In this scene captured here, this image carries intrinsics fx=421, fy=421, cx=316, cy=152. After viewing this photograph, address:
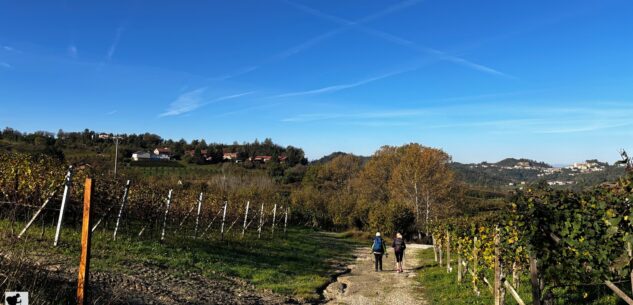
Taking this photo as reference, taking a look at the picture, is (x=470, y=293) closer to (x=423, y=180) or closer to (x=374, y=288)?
(x=374, y=288)

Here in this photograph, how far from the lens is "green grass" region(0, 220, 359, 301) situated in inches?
414

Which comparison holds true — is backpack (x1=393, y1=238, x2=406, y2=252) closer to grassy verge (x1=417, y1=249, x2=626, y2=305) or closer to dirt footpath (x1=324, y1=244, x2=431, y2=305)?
dirt footpath (x1=324, y1=244, x2=431, y2=305)

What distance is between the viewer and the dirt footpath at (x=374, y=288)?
11938mm

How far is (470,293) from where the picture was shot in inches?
461

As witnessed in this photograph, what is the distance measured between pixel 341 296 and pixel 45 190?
372 inches

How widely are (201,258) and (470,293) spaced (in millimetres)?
8516

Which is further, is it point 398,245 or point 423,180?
point 423,180

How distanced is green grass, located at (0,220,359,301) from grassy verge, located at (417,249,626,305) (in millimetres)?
3571

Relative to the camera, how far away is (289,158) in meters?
111

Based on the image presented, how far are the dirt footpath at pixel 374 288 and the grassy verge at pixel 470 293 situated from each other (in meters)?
0.47

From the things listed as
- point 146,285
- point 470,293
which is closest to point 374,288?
point 470,293

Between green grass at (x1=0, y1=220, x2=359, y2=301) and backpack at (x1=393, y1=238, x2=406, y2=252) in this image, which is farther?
backpack at (x1=393, y1=238, x2=406, y2=252)

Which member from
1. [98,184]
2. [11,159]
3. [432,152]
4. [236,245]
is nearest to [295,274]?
[236,245]

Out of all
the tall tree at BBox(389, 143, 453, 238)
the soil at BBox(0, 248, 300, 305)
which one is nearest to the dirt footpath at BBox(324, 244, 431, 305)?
the soil at BBox(0, 248, 300, 305)
